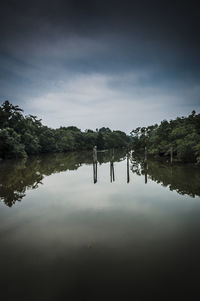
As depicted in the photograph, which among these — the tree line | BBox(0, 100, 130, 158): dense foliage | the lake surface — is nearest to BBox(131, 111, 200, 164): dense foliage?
the tree line

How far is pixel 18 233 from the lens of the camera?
16.2ft

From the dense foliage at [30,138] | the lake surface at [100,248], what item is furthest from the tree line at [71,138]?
the lake surface at [100,248]

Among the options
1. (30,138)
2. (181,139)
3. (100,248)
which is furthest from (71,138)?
(100,248)

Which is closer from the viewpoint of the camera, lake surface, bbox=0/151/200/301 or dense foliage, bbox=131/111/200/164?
lake surface, bbox=0/151/200/301

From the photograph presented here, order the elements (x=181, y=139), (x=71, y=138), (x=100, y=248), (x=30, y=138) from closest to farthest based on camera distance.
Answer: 1. (x=100, y=248)
2. (x=181, y=139)
3. (x=30, y=138)
4. (x=71, y=138)

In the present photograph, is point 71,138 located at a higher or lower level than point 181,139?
higher

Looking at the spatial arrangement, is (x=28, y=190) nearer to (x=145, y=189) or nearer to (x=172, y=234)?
(x=145, y=189)

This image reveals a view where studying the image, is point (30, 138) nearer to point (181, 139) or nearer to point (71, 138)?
point (71, 138)

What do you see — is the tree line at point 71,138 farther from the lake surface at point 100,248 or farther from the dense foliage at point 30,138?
the lake surface at point 100,248

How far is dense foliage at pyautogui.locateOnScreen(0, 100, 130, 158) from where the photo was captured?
27.5 meters

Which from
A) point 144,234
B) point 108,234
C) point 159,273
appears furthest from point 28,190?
point 159,273

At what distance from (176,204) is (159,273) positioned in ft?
14.6

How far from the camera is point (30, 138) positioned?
33.1 meters

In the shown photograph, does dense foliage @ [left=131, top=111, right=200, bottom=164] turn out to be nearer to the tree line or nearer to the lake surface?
the tree line
